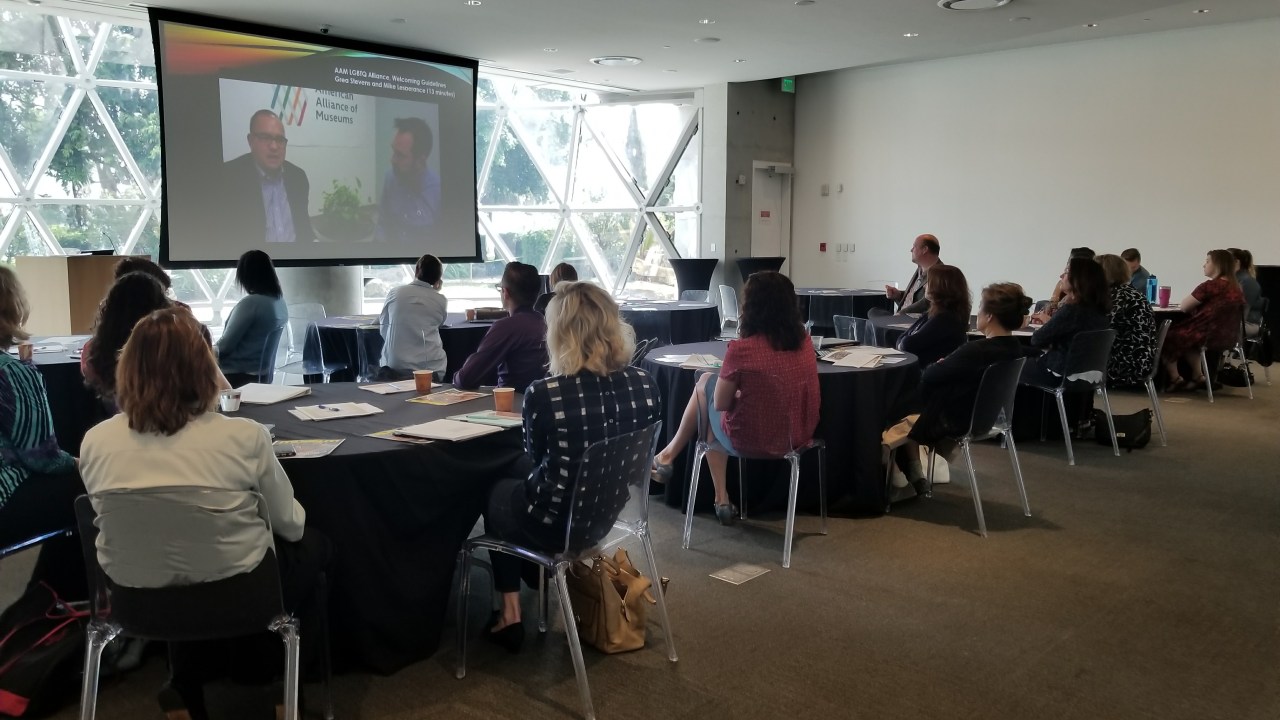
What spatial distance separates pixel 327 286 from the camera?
9930 mm

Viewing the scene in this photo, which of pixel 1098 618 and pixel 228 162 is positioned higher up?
pixel 228 162

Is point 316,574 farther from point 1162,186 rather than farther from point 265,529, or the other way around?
point 1162,186

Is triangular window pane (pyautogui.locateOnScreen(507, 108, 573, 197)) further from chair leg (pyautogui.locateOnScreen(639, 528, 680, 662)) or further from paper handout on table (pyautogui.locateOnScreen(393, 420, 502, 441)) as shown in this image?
chair leg (pyautogui.locateOnScreen(639, 528, 680, 662))

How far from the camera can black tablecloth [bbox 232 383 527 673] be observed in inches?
107

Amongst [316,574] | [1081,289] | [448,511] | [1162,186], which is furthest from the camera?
[1162,186]

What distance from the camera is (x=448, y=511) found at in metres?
2.99

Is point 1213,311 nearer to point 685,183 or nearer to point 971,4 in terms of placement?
point 971,4

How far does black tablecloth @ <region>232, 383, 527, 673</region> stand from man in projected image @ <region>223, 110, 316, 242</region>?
6.38 m

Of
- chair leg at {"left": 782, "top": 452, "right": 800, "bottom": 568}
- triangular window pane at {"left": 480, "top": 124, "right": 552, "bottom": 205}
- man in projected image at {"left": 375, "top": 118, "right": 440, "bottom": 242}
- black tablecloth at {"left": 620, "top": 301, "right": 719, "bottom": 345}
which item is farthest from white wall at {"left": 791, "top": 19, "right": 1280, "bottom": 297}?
chair leg at {"left": 782, "top": 452, "right": 800, "bottom": 568}

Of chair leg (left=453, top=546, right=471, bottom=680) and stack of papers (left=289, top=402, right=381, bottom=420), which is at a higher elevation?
stack of papers (left=289, top=402, right=381, bottom=420)

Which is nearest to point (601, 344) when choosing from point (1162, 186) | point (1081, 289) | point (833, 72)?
point (1081, 289)

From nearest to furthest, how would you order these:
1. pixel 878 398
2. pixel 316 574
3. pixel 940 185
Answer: pixel 316 574, pixel 878 398, pixel 940 185

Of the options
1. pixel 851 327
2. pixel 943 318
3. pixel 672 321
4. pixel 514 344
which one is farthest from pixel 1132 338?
pixel 514 344

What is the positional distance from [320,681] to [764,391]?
2.08 m
